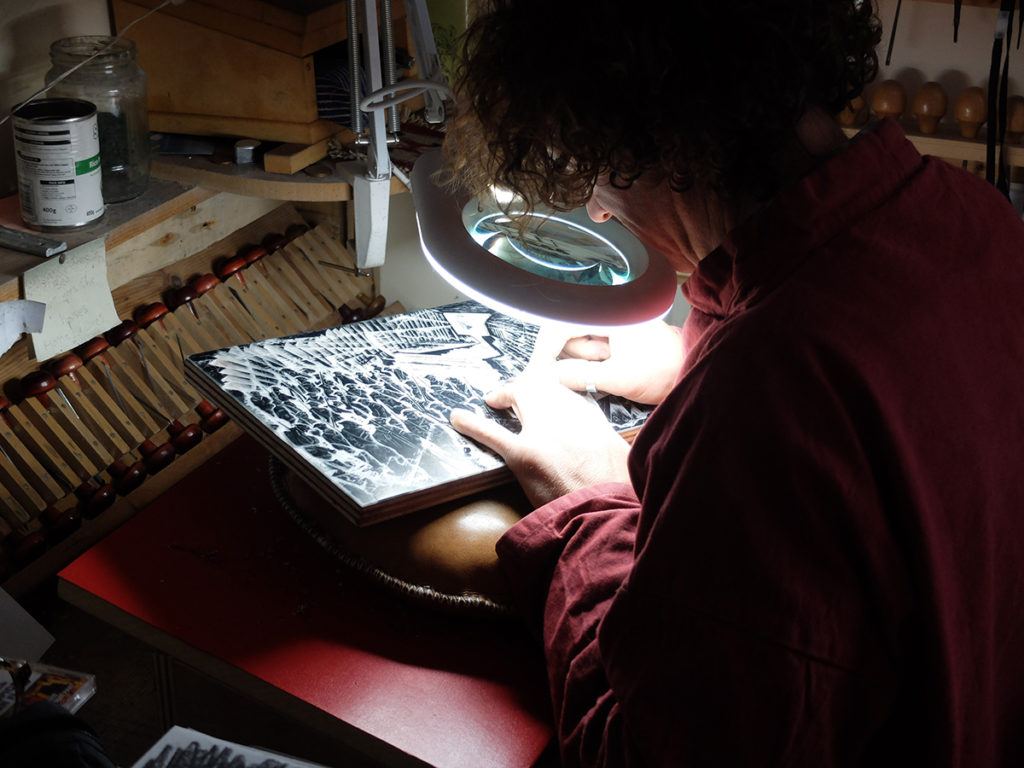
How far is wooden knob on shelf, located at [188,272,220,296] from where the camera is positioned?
1.66 meters

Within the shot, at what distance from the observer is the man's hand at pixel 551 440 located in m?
1.10

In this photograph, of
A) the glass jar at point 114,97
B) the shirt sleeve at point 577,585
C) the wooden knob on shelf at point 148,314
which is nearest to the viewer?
the shirt sleeve at point 577,585

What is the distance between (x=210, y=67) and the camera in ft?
4.88

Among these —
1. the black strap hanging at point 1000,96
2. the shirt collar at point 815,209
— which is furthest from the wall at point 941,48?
the shirt collar at point 815,209

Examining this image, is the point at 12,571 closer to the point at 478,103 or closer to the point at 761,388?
→ the point at 478,103

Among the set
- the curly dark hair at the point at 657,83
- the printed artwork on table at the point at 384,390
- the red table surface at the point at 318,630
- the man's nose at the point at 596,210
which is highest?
the curly dark hair at the point at 657,83

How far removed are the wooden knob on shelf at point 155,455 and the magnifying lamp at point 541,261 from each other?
2.18ft

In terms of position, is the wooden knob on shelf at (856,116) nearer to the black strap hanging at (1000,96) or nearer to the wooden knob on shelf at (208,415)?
the black strap hanging at (1000,96)

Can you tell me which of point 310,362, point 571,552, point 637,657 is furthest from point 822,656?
point 310,362

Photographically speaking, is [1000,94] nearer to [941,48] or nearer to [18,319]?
[941,48]

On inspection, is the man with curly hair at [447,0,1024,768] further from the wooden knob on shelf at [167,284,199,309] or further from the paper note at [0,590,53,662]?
the wooden knob on shelf at [167,284,199,309]

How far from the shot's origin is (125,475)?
1.50 meters

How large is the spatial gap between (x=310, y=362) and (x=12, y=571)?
0.51 metres

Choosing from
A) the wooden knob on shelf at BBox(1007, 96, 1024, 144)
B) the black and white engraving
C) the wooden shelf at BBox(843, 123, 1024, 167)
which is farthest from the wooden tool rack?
the wooden knob on shelf at BBox(1007, 96, 1024, 144)
